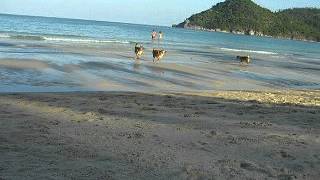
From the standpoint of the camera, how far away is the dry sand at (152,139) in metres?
6.40

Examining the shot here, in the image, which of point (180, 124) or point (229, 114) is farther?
point (229, 114)

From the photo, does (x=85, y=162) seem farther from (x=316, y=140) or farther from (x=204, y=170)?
(x=316, y=140)

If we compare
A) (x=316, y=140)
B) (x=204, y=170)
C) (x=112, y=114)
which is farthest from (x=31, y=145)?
(x=316, y=140)

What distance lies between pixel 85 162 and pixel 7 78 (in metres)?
10.6

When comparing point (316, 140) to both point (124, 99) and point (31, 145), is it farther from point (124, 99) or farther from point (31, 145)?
point (124, 99)

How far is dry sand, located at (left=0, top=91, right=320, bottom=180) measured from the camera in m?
6.40

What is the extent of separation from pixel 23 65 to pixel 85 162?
14849 mm

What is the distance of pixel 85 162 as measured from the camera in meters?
6.52

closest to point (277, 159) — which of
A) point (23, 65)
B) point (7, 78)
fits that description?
point (7, 78)

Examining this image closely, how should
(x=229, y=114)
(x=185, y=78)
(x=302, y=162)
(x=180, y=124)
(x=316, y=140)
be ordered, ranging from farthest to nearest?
(x=185, y=78) < (x=229, y=114) < (x=180, y=124) < (x=316, y=140) < (x=302, y=162)

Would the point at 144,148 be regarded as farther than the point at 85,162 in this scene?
Yes

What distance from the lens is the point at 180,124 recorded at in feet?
31.0

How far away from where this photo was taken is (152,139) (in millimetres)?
8023

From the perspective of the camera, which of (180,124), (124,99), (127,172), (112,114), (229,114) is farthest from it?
(124,99)
